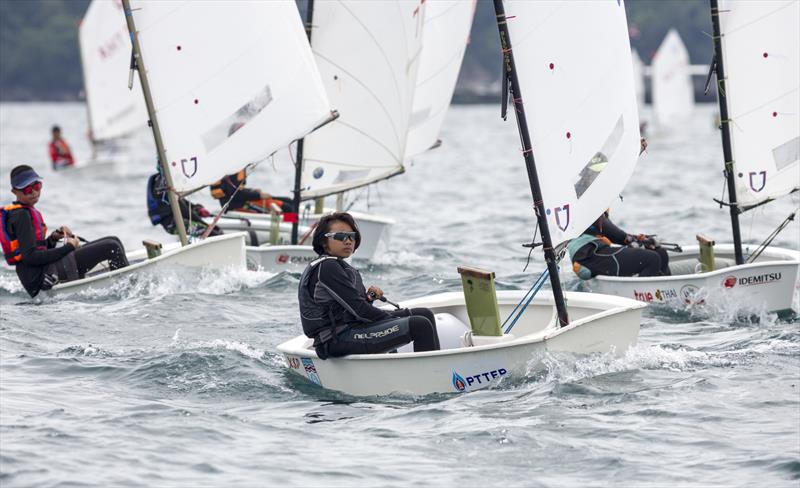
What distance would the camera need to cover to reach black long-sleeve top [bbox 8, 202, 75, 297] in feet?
35.0

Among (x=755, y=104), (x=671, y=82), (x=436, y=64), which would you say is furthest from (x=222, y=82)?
(x=671, y=82)

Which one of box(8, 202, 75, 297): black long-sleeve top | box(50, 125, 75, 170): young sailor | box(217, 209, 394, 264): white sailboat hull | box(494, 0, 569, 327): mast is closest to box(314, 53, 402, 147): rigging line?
box(217, 209, 394, 264): white sailboat hull

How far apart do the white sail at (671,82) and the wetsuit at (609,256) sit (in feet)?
126

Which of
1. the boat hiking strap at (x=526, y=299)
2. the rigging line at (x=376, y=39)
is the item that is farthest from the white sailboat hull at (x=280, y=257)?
the boat hiking strap at (x=526, y=299)

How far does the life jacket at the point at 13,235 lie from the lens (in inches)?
420

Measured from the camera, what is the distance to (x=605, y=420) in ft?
24.1

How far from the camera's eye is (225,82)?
484 inches

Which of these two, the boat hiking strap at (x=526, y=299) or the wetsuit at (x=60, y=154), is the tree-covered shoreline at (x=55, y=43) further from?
the boat hiking strap at (x=526, y=299)

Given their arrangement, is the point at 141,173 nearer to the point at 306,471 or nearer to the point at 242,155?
the point at 242,155

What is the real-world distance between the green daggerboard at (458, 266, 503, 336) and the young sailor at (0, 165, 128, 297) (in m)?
4.12

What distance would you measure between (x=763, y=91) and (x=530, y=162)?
380cm

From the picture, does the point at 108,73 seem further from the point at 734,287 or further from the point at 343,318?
the point at 343,318

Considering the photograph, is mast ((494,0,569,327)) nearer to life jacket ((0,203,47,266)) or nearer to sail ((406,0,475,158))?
life jacket ((0,203,47,266))

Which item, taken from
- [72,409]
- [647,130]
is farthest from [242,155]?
[647,130]
